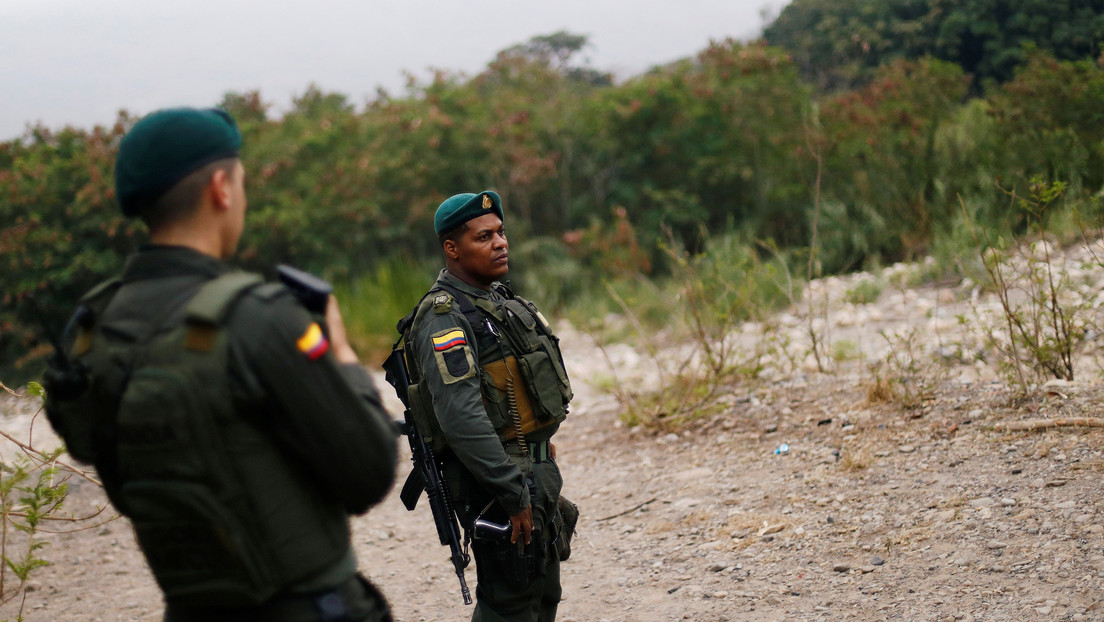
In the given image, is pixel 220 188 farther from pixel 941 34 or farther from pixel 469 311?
pixel 941 34

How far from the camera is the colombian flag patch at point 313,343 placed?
1.34 m

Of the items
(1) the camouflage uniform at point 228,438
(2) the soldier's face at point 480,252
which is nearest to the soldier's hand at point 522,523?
(2) the soldier's face at point 480,252

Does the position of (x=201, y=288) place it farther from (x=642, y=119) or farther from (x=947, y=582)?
(x=642, y=119)

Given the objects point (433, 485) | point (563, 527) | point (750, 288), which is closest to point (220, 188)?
point (433, 485)

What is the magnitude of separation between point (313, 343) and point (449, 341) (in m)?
1.07

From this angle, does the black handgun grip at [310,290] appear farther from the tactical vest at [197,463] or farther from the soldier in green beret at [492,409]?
the soldier in green beret at [492,409]

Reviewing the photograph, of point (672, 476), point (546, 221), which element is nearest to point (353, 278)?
point (546, 221)

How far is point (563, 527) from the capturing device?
270cm

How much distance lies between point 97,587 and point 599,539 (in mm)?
2694

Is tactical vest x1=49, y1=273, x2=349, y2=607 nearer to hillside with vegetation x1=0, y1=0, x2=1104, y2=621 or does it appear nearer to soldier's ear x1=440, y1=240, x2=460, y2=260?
hillside with vegetation x1=0, y1=0, x2=1104, y2=621

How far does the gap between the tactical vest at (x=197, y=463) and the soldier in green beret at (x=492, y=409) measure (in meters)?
0.96

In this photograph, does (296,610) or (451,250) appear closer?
(296,610)

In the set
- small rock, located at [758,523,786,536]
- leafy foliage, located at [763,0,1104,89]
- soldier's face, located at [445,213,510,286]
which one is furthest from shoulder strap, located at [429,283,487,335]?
leafy foliage, located at [763,0,1104,89]

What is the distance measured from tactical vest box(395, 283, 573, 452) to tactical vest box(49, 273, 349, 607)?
111 centimetres
